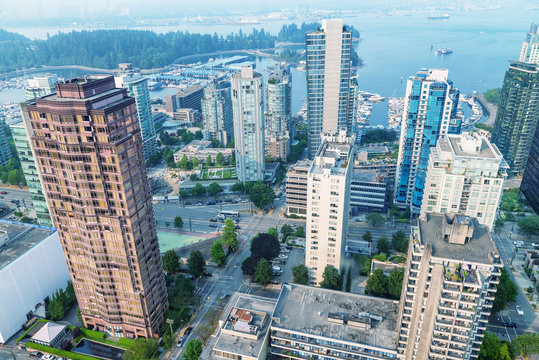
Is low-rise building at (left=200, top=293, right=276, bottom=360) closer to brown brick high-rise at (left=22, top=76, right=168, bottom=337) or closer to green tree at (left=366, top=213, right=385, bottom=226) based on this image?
brown brick high-rise at (left=22, top=76, right=168, bottom=337)

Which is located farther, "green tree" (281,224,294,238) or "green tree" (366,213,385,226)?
"green tree" (366,213,385,226)

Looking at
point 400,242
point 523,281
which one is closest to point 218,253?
point 400,242

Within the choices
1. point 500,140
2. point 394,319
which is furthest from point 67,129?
point 500,140

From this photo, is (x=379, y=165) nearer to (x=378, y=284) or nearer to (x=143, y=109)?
(x=378, y=284)

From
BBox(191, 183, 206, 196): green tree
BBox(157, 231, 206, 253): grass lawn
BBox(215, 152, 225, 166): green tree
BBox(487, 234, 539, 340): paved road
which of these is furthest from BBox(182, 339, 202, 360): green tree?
BBox(215, 152, 225, 166): green tree

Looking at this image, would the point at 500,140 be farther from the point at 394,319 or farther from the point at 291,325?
the point at 291,325

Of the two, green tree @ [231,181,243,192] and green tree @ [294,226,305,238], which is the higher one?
green tree @ [231,181,243,192]

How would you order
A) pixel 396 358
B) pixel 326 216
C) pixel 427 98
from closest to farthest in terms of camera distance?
pixel 396 358 < pixel 326 216 < pixel 427 98
